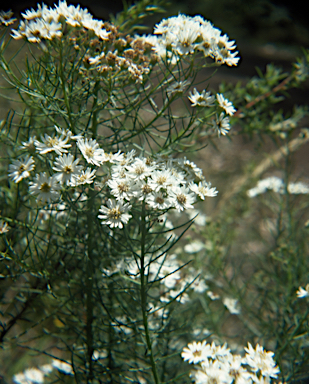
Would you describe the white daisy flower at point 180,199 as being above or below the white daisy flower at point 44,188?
below

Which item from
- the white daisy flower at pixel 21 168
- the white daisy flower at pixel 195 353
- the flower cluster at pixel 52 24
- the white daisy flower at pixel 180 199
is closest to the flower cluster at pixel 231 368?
the white daisy flower at pixel 195 353

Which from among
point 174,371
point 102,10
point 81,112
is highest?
point 102,10

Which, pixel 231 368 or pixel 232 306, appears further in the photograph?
pixel 232 306

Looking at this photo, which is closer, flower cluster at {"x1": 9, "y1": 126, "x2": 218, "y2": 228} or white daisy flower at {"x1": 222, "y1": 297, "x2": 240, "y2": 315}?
flower cluster at {"x1": 9, "y1": 126, "x2": 218, "y2": 228}

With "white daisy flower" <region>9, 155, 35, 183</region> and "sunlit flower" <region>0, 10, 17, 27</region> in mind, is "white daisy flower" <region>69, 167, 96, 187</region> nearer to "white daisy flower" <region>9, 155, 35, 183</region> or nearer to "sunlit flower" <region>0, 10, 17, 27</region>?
"white daisy flower" <region>9, 155, 35, 183</region>

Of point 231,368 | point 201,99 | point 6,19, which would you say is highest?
point 6,19

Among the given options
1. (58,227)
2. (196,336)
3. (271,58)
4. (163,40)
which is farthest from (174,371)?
(271,58)

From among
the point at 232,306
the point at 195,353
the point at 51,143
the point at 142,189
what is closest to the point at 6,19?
the point at 51,143

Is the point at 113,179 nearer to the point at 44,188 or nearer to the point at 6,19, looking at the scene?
the point at 44,188

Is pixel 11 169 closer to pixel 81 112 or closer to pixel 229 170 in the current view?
pixel 81 112

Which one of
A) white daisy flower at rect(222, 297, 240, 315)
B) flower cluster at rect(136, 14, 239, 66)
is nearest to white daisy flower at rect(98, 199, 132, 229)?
flower cluster at rect(136, 14, 239, 66)

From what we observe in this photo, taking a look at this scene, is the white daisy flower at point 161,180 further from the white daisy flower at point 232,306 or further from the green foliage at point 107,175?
the white daisy flower at point 232,306
